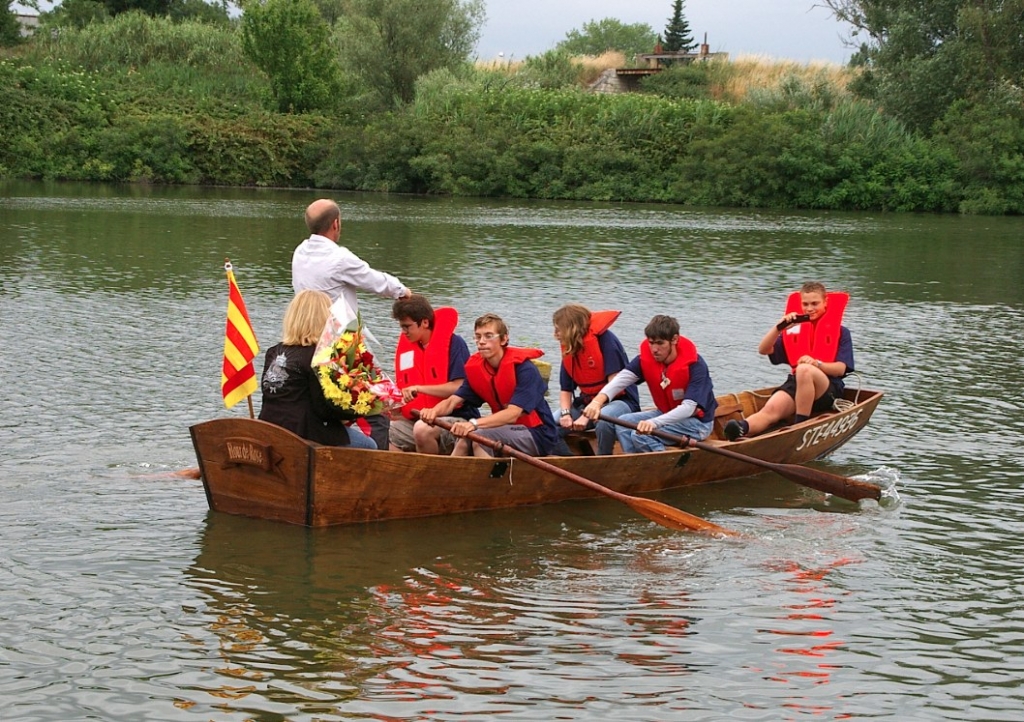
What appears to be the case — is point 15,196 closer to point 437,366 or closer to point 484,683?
point 437,366

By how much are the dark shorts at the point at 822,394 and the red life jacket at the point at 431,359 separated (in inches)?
119

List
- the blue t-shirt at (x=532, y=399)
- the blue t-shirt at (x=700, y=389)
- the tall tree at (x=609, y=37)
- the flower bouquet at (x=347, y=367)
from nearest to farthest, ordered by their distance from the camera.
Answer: the flower bouquet at (x=347, y=367) → the blue t-shirt at (x=532, y=399) → the blue t-shirt at (x=700, y=389) → the tall tree at (x=609, y=37)

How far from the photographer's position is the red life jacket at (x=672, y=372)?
31.0 ft

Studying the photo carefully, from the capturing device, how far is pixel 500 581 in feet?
24.8

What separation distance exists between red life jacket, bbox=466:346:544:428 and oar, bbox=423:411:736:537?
1.41 feet

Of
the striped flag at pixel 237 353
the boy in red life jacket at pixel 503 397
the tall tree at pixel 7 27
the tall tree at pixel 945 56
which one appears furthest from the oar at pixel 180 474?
the tall tree at pixel 7 27

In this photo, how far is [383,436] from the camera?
8562 millimetres

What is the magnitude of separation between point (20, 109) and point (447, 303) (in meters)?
31.2

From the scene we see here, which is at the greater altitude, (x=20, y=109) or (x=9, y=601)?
(x=20, y=109)

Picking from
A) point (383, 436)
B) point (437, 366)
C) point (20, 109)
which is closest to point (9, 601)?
point (383, 436)

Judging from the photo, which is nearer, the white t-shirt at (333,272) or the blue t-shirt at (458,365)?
the white t-shirt at (333,272)

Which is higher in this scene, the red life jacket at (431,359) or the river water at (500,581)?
the red life jacket at (431,359)

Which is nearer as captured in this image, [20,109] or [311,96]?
[20,109]

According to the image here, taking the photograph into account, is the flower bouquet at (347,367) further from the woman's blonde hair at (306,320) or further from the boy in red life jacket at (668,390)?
the boy in red life jacket at (668,390)
